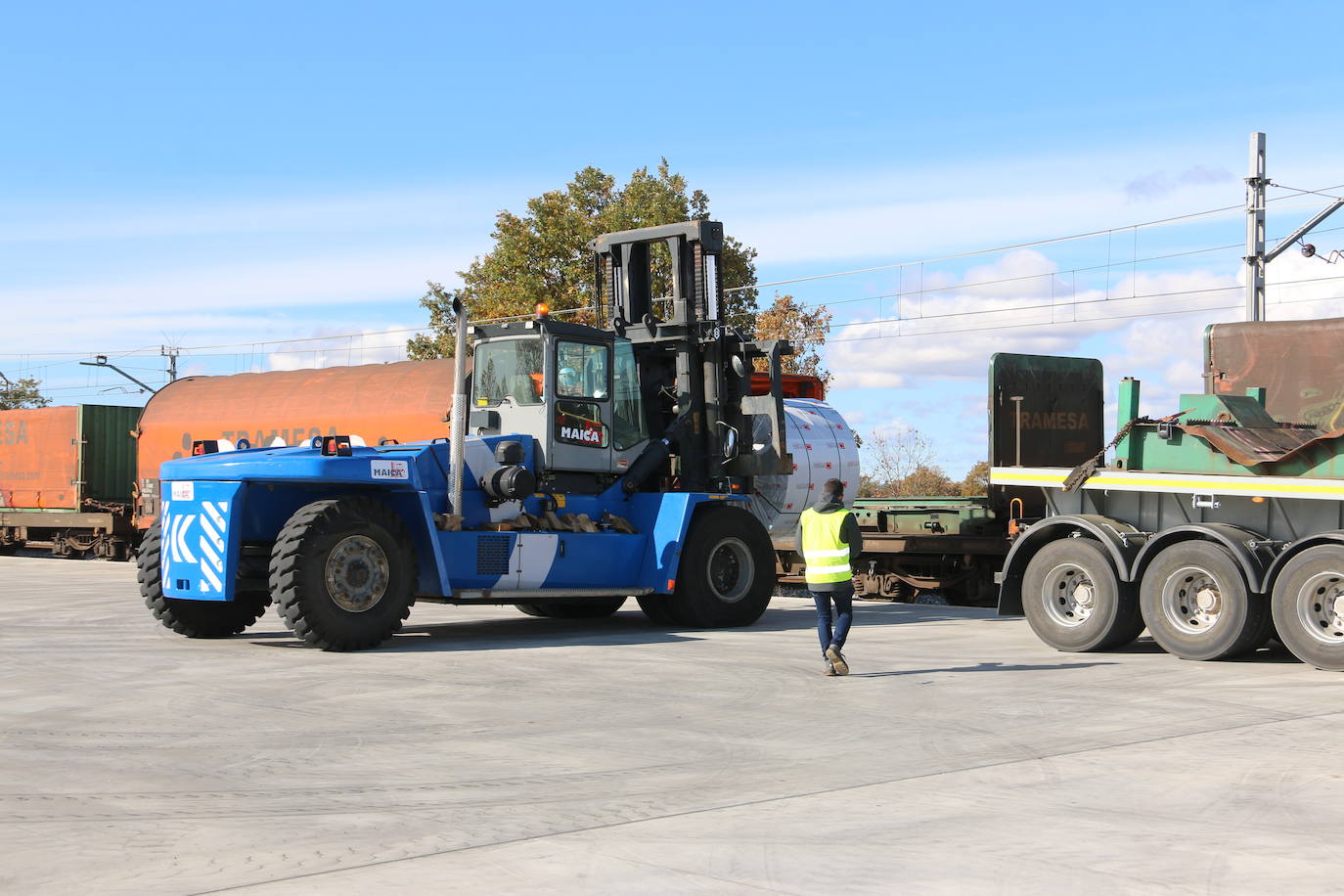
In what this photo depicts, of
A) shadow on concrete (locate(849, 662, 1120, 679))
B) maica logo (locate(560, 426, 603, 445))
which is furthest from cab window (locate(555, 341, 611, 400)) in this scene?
shadow on concrete (locate(849, 662, 1120, 679))

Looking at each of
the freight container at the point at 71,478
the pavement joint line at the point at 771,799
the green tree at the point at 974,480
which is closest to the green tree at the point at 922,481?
the green tree at the point at 974,480

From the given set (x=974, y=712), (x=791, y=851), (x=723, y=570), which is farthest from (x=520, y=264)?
(x=791, y=851)

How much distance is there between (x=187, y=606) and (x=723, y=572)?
5543 millimetres

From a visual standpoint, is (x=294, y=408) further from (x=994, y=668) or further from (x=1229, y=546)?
(x=1229, y=546)

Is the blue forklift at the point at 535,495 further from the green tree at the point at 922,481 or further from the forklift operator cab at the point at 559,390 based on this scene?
the green tree at the point at 922,481

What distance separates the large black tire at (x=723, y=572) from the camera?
52.3 ft

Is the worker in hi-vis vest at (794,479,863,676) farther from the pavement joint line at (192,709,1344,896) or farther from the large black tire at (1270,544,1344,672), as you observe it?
the large black tire at (1270,544,1344,672)

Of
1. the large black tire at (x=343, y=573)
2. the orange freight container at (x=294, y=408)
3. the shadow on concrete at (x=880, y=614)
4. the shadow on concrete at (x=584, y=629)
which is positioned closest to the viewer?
the large black tire at (x=343, y=573)

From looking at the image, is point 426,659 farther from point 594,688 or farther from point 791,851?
point 791,851

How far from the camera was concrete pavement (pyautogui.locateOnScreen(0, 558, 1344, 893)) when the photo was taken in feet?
19.5

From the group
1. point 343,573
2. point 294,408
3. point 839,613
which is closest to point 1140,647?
point 839,613

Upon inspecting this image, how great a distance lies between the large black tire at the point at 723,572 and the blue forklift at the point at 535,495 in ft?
0.07

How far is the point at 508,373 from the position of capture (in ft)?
51.0

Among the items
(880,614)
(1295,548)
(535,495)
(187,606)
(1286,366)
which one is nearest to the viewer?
(1295,548)
